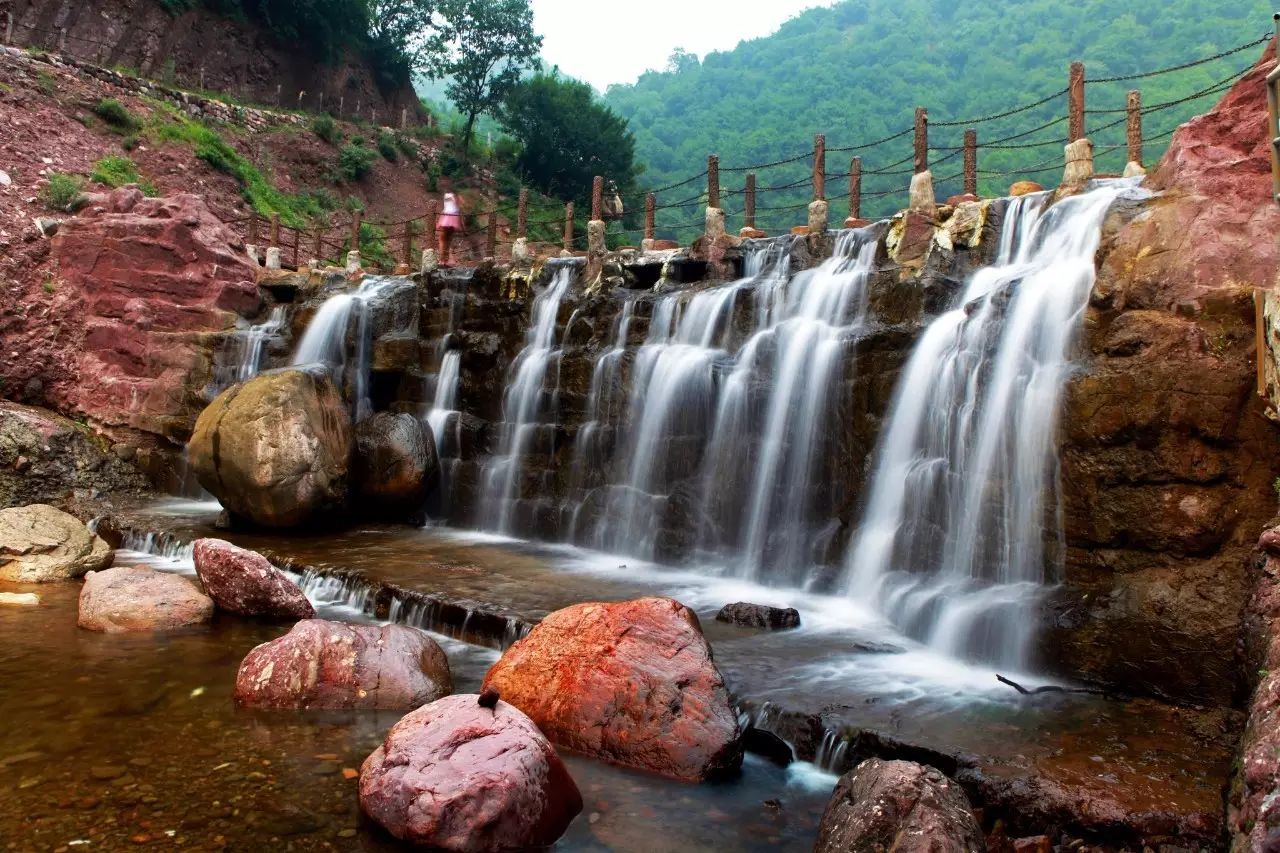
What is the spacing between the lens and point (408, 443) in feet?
42.0

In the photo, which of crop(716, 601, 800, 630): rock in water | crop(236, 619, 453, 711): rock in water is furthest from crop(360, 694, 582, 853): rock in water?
crop(716, 601, 800, 630): rock in water

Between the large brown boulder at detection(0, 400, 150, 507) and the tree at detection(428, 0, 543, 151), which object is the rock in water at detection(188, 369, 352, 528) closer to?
the large brown boulder at detection(0, 400, 150, 507)

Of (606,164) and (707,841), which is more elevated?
(606,164)

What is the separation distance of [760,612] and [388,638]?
310cm

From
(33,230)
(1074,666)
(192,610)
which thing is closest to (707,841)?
(1074,666)

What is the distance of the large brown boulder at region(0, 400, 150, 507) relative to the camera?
13.2 meters

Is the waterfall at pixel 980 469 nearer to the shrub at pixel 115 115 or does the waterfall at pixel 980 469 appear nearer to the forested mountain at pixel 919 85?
the shrub at pixel 115 115

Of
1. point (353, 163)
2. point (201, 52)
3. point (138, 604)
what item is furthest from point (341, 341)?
Answer: point (201, 52)

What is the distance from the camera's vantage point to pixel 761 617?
24.7 feet

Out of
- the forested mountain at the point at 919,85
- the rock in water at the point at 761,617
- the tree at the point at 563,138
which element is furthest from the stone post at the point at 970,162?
the forested mountain at the point at 919,85

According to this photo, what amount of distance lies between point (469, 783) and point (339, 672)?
207 cm

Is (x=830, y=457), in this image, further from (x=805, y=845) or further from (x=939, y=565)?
(x=805, y=845)

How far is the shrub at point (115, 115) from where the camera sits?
22.1 metres

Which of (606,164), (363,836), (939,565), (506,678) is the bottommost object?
(363,836)
